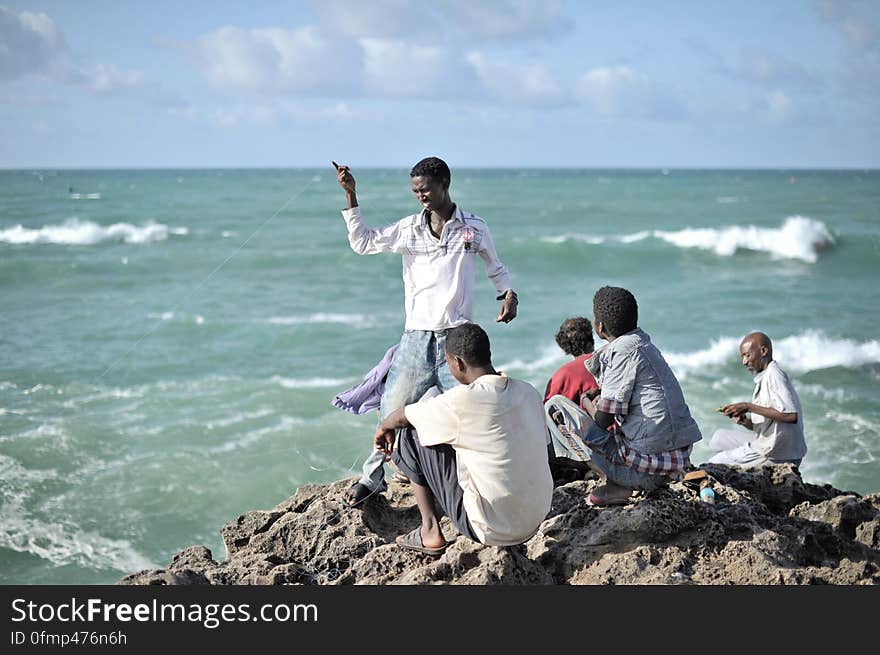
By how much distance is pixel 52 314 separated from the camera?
53.1 ft

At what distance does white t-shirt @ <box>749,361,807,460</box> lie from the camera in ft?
18.7

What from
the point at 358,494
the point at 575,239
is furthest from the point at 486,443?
the point at 575,239

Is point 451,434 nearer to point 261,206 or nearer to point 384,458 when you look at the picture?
point 384,458

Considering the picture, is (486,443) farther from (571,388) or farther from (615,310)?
(571,388)

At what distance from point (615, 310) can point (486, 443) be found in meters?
1.02

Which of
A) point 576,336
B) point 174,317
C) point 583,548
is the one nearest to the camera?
point 583,548

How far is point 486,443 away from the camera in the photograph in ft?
12.1

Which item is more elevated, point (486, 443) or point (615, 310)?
point (615, 310)

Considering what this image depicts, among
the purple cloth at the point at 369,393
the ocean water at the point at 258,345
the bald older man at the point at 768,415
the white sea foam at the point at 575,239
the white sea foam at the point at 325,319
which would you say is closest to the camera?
the purple cloth at the point at 369,393

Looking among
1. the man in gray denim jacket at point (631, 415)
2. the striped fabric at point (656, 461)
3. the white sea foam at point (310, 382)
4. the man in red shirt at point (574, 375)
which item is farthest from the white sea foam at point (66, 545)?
the striped fabric at point (656, 461)

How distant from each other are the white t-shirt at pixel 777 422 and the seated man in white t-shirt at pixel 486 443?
2.55 metres

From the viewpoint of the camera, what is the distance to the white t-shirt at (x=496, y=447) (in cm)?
365

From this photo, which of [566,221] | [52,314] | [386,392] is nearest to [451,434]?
[386,392]

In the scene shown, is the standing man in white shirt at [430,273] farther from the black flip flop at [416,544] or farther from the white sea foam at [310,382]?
the white sea foam at [310,382]
